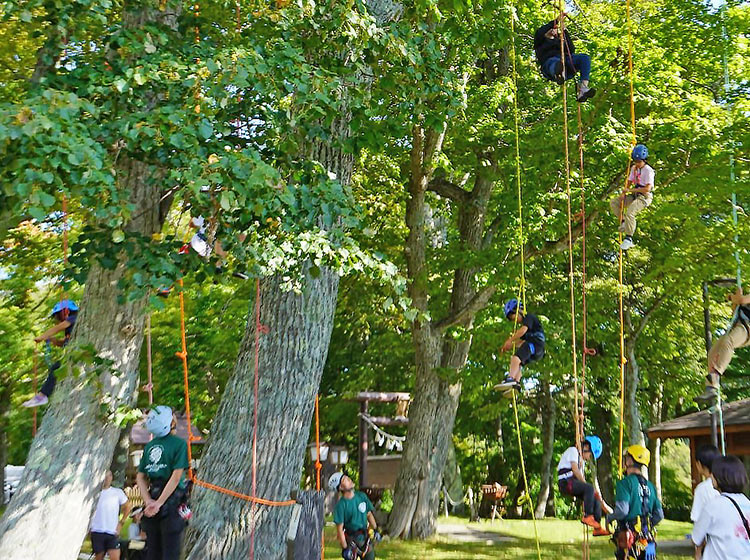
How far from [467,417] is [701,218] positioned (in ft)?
44.8

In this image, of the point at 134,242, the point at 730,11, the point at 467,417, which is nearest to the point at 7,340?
the point at 467,417

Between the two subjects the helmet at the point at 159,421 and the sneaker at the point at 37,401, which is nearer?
the helmet at the point at 159,421

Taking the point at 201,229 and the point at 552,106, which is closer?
the point at 201,229

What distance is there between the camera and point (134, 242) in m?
5.79

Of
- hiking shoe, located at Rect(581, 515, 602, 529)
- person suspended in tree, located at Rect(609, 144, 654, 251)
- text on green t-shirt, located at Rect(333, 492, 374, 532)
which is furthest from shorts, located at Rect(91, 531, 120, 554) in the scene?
person suspended in tree, located at Rect(609, 144, 654, 251)

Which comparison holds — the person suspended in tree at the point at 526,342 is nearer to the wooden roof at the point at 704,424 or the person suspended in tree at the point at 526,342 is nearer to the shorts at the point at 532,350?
the shorts at the point at 532,350

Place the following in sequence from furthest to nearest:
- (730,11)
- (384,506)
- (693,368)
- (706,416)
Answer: (384,506) → (693,368) → (706,416) → (730,11)

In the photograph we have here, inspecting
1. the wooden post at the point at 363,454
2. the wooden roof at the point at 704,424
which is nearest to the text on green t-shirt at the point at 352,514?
the wooden post at the point at 363,454

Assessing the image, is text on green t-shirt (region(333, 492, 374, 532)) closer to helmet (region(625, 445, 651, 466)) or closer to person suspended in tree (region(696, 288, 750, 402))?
helmet (region(625, 445, 651, 466))

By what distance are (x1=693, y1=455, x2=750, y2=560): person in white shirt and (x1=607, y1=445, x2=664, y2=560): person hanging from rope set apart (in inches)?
92.1

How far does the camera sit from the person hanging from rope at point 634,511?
733 cm

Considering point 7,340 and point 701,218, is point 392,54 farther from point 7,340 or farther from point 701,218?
point 7,340

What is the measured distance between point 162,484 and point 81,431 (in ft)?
2.67

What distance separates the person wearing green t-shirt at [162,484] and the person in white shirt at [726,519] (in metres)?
3.65
